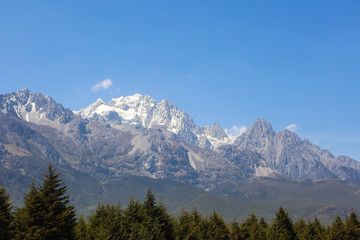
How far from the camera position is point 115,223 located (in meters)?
71.0

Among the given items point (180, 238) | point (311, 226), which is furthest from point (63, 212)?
point (311, 226)

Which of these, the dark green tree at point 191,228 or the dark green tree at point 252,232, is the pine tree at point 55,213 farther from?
the dark green tree at point 252,232

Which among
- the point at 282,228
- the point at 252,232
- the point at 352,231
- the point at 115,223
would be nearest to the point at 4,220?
the point at 115,223

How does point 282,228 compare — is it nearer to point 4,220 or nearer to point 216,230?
point 216,230

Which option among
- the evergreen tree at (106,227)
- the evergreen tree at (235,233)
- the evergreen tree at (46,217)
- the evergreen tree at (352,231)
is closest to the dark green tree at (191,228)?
the evergreen tree at (235,233)

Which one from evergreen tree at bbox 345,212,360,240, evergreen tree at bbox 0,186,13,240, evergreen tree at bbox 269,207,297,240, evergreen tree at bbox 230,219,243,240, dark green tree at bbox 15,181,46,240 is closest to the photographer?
dark green tree at bbox 15,181,46,240

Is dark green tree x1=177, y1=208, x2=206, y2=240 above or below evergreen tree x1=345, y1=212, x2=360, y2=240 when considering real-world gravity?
above

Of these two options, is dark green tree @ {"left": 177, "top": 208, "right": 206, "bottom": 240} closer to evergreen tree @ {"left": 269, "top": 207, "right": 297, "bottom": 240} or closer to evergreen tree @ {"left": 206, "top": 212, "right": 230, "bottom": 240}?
evergreen tree @ {"left": 206, "top": 212, "right": 230, "bottom": 240}

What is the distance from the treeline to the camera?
49344 mm

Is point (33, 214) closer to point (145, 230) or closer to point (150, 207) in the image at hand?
point (145, 230)

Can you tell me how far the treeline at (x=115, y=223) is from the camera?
49344mm

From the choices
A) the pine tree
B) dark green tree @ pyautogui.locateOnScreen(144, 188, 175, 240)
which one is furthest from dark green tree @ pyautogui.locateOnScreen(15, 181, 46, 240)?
dark green tree @ pyautogui.locateOnScreen(144, 188, 175, 240)

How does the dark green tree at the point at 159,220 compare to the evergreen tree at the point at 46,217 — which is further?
the dark green tree at the point at 159,220

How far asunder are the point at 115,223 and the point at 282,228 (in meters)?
38.4
